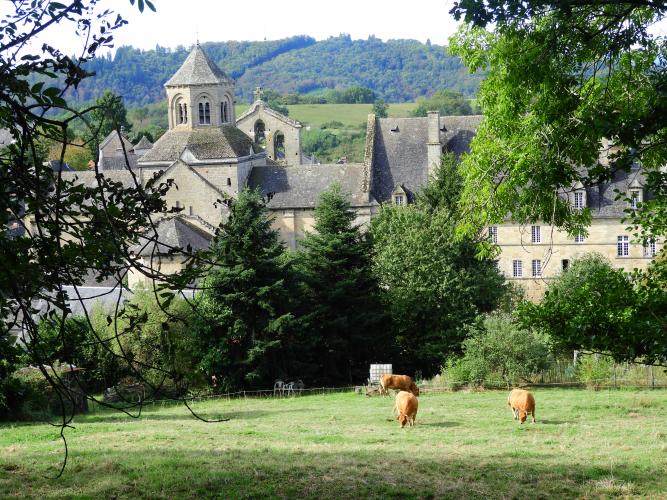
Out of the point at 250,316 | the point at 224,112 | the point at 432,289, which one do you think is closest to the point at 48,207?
the point at 250,316

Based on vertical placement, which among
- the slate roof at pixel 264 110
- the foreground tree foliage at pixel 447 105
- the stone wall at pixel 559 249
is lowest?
the stone wall at pixel 559 249

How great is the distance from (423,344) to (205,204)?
2681 cm

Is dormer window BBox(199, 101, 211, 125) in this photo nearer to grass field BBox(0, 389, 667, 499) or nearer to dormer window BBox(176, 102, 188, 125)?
dormer window BBox(176, 102, 188, 125)

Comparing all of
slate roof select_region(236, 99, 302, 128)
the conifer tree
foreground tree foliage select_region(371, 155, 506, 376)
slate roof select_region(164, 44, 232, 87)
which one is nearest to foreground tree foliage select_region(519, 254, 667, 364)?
the conifer tree

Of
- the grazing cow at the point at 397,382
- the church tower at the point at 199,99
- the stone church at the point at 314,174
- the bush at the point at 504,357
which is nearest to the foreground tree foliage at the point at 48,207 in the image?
the grazing cow at the point at 397,382

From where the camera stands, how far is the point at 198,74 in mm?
75250

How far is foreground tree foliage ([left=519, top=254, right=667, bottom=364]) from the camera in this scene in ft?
44.4

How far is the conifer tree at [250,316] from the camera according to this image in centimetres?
4003

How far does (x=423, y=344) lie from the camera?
45.5 metres

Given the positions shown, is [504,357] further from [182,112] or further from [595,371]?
[182,112]

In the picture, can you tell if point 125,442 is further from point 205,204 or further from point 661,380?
point 205,204

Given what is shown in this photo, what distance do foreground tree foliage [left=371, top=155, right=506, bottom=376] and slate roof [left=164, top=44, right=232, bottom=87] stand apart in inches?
1232

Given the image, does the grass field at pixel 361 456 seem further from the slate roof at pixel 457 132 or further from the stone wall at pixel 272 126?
the stone wall at pixel 272 126

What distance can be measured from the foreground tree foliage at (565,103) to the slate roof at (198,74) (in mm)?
58511
